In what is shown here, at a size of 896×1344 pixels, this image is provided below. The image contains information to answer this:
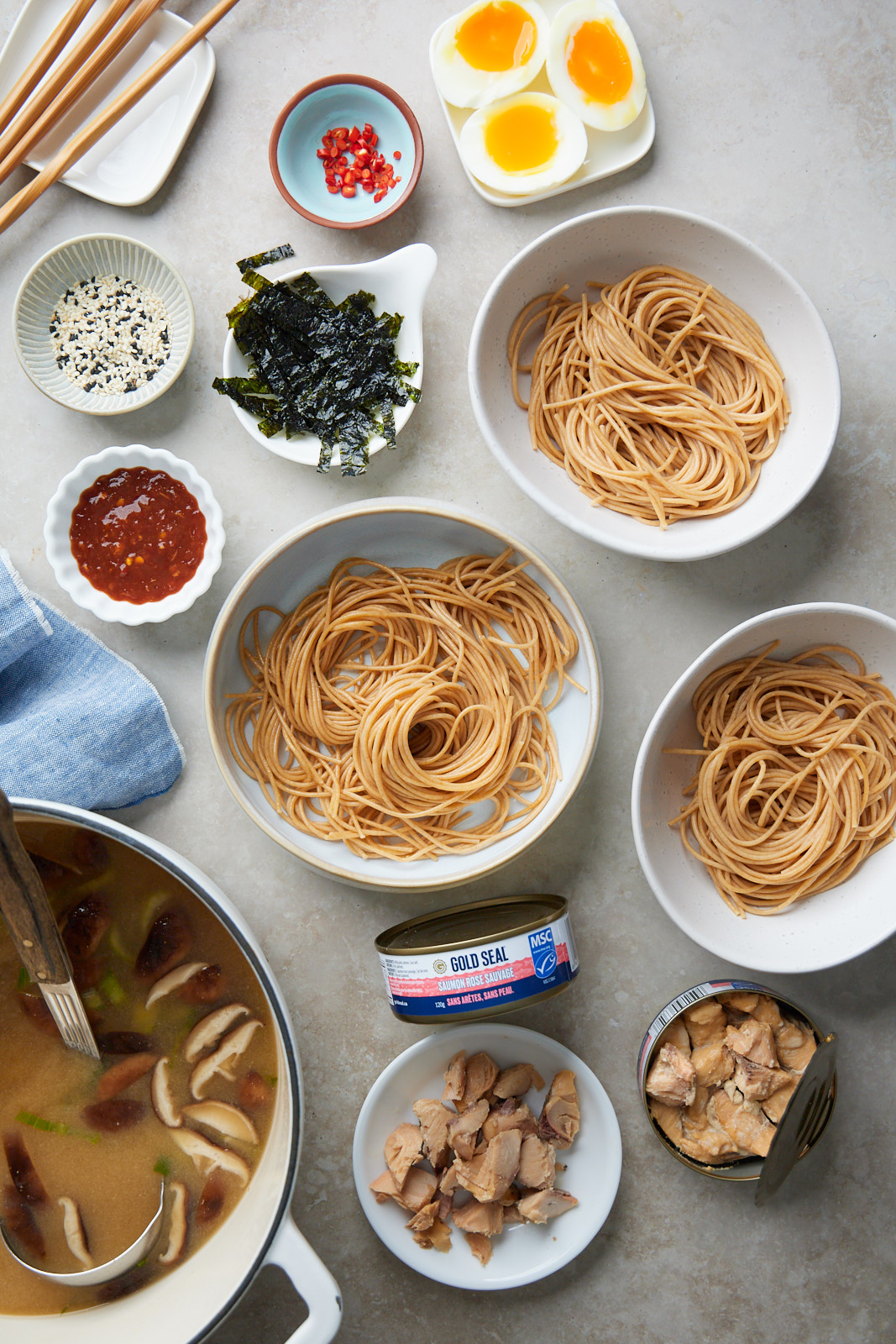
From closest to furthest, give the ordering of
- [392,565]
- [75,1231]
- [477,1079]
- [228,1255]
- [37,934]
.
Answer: [37,934] → [228,1255] → [75,1231] → [477,1079] → [392,565]

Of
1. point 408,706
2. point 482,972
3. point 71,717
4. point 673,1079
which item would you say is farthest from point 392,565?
point 673,1079

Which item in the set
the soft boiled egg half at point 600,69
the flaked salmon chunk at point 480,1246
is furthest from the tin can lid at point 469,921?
the soft boiled egg half at point 600,69

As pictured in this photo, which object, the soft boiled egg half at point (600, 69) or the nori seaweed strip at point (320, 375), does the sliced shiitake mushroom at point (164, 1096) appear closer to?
the nori seaweed strip at point (320, 375)

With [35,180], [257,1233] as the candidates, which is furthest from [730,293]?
[257,1233]

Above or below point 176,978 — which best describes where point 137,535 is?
above

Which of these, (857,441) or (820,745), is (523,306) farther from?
(820,745)

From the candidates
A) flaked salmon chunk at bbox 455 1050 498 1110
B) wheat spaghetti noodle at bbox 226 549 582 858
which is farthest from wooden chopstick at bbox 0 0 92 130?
flaked salmon chunk at bbox 455 1050 498 1110

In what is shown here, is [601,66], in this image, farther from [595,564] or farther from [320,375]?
[595,564]
